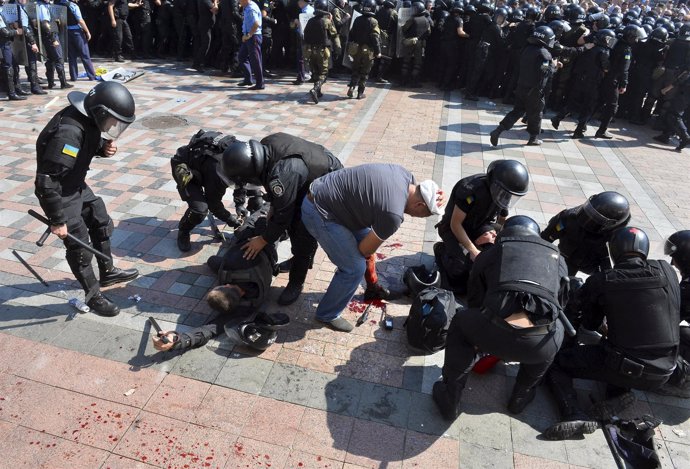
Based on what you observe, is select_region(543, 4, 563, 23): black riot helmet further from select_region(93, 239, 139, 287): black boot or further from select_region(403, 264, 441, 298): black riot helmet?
select_region(93, 239, 139, 287): black boot

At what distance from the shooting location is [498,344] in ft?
9.34

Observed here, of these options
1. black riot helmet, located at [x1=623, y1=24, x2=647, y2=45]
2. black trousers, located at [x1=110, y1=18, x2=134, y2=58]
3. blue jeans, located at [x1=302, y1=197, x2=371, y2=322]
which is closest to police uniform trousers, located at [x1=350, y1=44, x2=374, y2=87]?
black riot helmet, located at [x1=623, y1=24, x2=647, y2=45]

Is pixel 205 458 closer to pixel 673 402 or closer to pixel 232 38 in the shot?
pixel 673 402

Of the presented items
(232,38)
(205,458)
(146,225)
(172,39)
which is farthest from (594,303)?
(172,39)

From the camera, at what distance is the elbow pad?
3281mm

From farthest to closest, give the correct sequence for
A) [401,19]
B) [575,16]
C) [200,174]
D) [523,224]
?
[401,19] → [575,16] → [200,174] → [523,224]

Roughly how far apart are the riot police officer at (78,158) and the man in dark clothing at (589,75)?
8.45 m

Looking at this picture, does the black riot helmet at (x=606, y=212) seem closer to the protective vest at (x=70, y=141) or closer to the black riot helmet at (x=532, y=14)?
the protective vest at (x=70, y=141)

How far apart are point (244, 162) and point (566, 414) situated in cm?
292

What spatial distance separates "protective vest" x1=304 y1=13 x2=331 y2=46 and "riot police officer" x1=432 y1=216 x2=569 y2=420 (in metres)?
7.79

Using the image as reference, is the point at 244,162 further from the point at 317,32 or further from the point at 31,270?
the point at 317,32

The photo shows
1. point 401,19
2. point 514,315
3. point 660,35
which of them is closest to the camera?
point 514,315

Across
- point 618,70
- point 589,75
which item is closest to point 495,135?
point 589,75

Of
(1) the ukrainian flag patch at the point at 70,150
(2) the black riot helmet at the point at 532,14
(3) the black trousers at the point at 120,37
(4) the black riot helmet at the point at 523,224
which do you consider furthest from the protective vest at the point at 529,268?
(3) the black trousers at the point at 120,37
